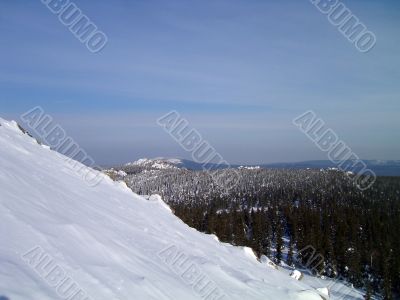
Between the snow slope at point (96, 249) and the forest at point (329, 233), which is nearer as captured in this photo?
the snow slope at point (96, 249)

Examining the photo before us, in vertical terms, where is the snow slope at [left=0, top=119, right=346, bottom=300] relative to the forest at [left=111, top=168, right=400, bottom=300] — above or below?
below

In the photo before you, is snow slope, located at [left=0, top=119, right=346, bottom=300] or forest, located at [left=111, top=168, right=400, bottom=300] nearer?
snow slope, located at [left=0, top=119, right=346, bottom=300]

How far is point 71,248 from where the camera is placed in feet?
38.7

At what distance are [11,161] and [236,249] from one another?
13.7 metres

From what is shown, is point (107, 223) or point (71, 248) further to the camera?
point (107, 223)

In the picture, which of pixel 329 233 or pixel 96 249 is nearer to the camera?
pixel 96 249

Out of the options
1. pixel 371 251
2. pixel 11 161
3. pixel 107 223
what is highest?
pixel 371 251

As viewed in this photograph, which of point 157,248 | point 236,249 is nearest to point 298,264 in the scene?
point 236,249

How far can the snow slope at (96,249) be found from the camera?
9.83 meters

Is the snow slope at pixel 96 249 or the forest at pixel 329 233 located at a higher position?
the forest at pixel 329 233

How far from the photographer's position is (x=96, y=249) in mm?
12703

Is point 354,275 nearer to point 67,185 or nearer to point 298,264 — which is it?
point 298,264

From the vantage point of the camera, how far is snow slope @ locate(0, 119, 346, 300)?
9828mm

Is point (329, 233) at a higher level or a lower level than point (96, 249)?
higher
